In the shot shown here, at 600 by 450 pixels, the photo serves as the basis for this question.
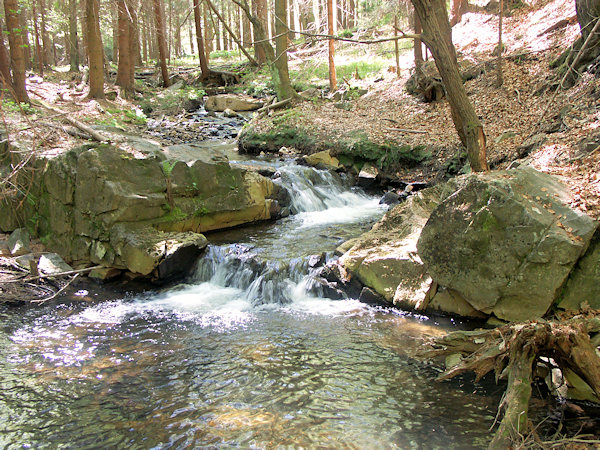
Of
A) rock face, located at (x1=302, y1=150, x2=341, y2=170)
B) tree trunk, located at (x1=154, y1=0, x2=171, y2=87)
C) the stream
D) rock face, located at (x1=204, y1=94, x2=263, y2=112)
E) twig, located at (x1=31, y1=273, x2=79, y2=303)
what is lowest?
the stream

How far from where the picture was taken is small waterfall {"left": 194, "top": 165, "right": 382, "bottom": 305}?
7.62 meters

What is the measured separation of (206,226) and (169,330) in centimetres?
385

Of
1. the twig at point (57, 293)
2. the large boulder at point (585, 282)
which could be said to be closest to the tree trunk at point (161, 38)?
the twig at point (57, 293)

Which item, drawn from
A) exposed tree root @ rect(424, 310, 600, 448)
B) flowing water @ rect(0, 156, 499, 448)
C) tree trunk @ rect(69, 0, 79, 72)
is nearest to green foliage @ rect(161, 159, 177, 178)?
flowing water @ rect(0, 156, 499, 448)

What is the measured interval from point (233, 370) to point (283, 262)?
3.10 m

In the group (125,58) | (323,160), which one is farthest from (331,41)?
(125,58)

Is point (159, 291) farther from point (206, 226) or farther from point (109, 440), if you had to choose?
point (109, 440)

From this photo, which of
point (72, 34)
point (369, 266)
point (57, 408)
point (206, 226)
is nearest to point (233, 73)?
point (72, 34)

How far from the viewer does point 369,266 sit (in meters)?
7.12

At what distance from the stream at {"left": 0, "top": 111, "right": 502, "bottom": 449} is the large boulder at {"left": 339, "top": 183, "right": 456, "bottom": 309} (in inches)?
14.4

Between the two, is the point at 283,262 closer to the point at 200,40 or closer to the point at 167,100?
the point at 167,100

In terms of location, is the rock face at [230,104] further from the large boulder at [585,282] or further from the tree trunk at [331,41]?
the large boulder at [585,282]

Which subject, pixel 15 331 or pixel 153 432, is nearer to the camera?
pixel 153 432

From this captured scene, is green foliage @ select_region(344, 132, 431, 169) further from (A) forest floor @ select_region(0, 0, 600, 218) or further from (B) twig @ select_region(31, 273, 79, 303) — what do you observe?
(B) twig @ select_region(31, 273, 79, 303)
